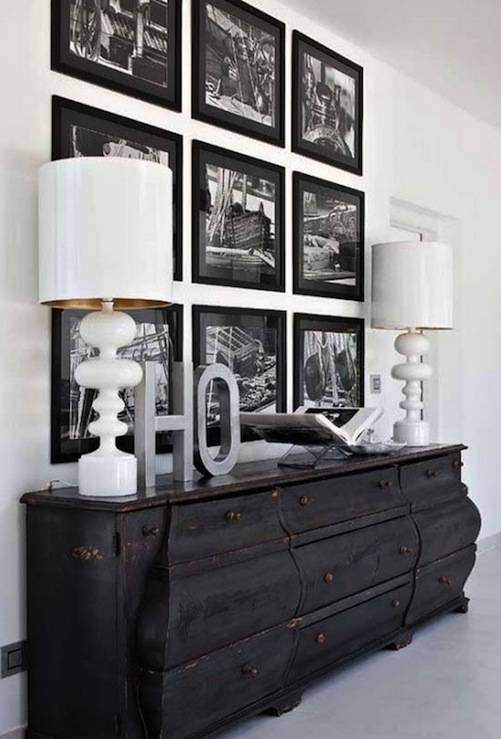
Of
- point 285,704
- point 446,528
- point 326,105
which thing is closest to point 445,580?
point 446,528

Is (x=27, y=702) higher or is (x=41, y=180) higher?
(x=41, y=180)

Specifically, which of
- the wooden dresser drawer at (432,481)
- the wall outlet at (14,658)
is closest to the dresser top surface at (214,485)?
the wooden dresser drawer at (432,481)

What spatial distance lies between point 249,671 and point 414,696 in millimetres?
706

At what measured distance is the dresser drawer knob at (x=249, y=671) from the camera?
2674 mm

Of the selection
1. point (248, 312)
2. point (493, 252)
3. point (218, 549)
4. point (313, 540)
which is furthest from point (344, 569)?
point (493, 252)

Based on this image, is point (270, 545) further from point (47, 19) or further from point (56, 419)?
point (47, 19)

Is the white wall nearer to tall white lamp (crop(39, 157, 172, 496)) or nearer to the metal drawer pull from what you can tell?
tall white lamp (crop(39, 157, 172, 496))

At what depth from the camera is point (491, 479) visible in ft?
18.6

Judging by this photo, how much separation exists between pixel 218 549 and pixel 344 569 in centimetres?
72

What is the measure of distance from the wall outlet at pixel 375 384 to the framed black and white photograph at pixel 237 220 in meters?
0.89

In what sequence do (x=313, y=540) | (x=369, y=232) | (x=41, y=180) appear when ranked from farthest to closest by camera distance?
(x=369, y=232)
(x=313, y=540)
(x=41, y=180)

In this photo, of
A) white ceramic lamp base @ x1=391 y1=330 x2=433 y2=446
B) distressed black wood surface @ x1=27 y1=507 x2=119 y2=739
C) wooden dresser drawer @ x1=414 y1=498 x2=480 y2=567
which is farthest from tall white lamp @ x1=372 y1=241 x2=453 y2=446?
distressed black wood surface @ x1=27 y1=507 x2=119 y2=739

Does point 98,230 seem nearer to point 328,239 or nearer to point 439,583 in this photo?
point 328,239

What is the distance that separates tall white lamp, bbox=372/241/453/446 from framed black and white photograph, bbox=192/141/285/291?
0.57 metres
